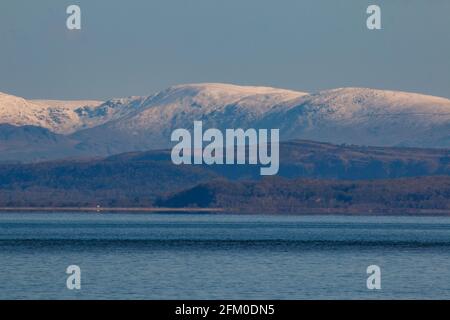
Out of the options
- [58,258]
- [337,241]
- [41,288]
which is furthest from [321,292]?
[337,241]

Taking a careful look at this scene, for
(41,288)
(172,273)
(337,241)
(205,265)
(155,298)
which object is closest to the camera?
(155,298)

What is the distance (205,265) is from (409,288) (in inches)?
1060

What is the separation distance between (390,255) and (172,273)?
37.1m

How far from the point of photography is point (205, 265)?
382 ft

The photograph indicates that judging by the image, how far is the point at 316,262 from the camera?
403 feet
